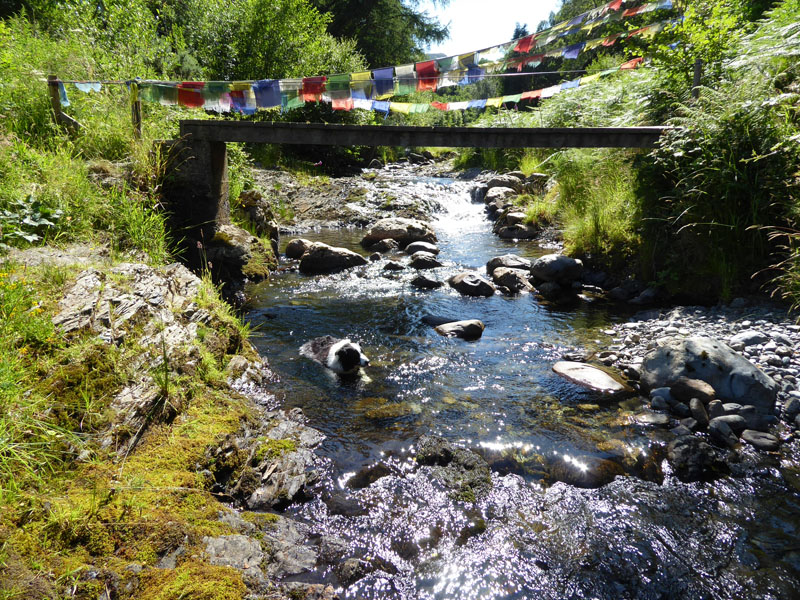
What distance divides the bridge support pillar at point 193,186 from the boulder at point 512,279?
516cm

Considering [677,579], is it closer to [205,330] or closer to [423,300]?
[205,330]

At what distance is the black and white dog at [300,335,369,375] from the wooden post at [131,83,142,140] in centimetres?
481

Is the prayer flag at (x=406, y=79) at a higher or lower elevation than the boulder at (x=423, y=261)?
higher

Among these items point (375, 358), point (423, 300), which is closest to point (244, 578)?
point (375, 358)

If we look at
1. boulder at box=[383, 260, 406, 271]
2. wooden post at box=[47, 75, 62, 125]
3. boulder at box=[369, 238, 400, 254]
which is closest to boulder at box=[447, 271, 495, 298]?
boulder at box=[383, 260, 406, 271]

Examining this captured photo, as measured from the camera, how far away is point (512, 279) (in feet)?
28.3

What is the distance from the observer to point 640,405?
4875 millimetres

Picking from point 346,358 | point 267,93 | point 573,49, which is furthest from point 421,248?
point 573,49

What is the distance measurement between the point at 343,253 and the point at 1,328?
7058mm

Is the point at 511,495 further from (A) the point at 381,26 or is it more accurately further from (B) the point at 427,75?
(A) the point at 381,26

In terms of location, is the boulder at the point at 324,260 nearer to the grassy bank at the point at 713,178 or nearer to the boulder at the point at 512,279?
the boulder at the point at 512,279

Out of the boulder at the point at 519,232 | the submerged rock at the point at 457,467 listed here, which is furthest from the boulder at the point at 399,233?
the submerged rock at the point at 457,467

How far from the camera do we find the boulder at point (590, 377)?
5.13 m

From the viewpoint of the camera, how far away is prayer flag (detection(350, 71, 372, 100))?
10602 mm
